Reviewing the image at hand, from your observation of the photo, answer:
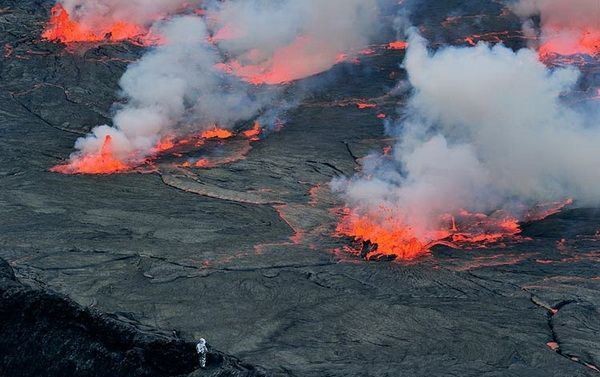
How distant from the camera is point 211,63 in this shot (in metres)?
27.6

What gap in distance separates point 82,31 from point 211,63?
6.23 meters

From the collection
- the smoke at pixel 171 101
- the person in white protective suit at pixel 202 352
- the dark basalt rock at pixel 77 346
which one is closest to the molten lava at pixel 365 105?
the smoke at pixel 171 101

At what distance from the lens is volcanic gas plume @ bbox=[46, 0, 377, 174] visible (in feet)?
72.8

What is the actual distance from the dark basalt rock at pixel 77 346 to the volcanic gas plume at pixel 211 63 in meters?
10.9

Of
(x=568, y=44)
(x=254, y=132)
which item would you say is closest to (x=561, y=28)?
(x=568, y=44)

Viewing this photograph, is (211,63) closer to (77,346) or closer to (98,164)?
(98,164)

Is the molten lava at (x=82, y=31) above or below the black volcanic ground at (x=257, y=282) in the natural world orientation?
above

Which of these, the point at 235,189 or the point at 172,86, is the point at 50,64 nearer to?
Answer: the point at 172,86

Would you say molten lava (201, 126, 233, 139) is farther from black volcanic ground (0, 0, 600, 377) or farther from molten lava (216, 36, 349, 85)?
molten lava (216, 36, 349, 85)

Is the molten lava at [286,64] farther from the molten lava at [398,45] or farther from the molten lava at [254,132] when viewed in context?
the molten lava at [254,132]

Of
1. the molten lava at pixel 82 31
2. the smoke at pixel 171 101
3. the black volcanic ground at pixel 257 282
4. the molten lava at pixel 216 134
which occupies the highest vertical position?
the molten lava at pixel 82 31

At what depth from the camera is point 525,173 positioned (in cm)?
1795

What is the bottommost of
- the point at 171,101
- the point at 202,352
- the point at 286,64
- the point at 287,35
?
the point at 202,352

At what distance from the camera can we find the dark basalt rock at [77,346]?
839 cm
